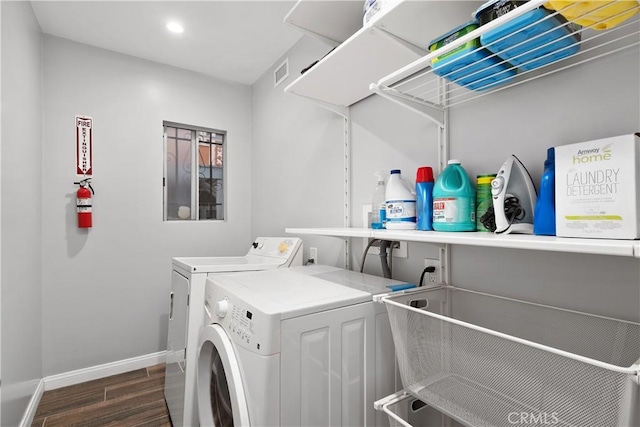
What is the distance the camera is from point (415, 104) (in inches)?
48.9

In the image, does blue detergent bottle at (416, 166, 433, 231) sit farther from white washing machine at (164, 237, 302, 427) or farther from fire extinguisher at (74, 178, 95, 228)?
fire extinguisher at (74, 178, 95, 228)

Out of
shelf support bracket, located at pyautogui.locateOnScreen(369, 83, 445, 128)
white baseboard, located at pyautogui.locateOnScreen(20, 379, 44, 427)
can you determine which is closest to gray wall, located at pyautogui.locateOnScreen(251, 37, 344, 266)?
shelf support bracket, located at pyautogui.locateOnScreen(369, 83, 445, 128)

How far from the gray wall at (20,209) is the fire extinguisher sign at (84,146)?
23 centimetres

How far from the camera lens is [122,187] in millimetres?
2602

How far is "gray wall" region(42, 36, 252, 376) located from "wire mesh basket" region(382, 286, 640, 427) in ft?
7.76

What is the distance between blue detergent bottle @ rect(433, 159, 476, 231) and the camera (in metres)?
1.11

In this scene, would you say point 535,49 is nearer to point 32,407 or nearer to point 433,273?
point 433,273

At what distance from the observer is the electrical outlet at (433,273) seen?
1377 millimetres

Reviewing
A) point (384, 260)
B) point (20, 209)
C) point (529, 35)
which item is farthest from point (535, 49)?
point (20, 209)

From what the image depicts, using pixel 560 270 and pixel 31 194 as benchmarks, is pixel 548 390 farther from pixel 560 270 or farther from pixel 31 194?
pixel 31 194

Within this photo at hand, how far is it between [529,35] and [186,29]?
2.26 m

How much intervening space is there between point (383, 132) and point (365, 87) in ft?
0.83

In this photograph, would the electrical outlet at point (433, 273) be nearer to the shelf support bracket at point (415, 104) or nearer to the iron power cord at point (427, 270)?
the iron power cord at point (427, 270)

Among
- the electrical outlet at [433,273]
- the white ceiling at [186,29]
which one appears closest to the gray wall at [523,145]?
the electrical outlet at [433,273]
